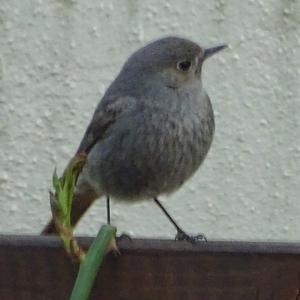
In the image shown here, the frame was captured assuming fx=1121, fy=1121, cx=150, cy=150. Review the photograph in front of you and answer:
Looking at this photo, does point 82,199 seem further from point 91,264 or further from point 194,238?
point 91,264

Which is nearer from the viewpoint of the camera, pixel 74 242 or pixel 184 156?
pixel 74 242

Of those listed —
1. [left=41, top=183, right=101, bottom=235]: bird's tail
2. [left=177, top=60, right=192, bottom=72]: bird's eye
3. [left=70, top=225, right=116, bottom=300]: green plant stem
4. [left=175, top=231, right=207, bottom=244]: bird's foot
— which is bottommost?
[left=41, top=183, right=101, bottom=235]: bird's tail

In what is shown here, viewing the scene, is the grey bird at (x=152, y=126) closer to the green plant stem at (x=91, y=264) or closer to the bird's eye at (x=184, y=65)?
the bird's eye at (x=184, y=65)

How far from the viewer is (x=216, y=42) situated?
11.5 feet

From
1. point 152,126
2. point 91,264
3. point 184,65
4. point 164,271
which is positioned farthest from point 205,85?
point 91,264

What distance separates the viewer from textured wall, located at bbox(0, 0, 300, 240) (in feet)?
11.3

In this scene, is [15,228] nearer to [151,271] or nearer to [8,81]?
[8,81]

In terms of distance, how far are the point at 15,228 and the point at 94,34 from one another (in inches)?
25.6

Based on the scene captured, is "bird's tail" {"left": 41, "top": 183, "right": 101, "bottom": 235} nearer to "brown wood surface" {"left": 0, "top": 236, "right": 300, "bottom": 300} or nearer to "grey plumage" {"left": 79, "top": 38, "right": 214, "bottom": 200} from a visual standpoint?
"grey plumage" {"left": 79, "top": 38, "right": 214, "bottom": 200}

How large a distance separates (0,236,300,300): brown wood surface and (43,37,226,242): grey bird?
1.13m

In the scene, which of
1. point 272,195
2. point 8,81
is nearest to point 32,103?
point 8,81

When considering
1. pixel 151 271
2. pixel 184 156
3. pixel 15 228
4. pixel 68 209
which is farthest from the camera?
pixel 15 228

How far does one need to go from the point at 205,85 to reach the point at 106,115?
0.76 meters

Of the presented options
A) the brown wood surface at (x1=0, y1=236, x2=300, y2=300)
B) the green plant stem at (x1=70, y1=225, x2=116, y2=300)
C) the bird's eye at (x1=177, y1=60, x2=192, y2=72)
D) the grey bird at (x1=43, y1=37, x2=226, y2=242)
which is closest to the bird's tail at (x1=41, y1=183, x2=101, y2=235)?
the grey bird at (x1=43, y1=37, x2=226, y2=242)
